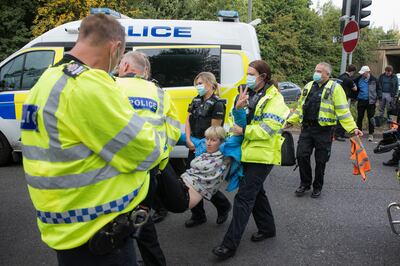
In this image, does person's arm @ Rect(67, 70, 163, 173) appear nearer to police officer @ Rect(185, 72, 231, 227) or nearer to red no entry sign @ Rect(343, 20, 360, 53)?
police officer @ Rect(185, 72, 231, 227)

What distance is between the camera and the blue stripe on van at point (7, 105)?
636 cm

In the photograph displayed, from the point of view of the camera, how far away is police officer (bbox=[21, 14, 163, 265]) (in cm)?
149

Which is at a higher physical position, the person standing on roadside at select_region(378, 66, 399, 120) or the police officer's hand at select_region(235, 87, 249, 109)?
the police officer's hand at select_region(235, 87, 249, 109)

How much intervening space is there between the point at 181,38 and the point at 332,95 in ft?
8.70

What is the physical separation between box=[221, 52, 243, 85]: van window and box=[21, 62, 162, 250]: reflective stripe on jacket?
4.71m

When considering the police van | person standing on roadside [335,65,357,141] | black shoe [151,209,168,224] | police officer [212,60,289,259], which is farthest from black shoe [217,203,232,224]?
person standing on roadside [335,65,357,141]

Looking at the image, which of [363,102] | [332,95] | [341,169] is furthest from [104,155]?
[363,102]

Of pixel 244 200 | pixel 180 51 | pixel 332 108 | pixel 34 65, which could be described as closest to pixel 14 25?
pixel 34 65

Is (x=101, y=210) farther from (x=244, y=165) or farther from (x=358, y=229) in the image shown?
(x=358, y=229)

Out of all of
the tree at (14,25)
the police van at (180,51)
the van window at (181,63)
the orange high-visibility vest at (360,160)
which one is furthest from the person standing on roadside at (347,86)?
the tree at (14,25)

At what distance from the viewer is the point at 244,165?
3.53 metres

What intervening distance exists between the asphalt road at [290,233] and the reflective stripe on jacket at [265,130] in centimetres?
94

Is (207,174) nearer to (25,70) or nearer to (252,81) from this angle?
(252,81)

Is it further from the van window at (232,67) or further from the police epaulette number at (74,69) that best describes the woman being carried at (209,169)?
the van window at (232,67)
